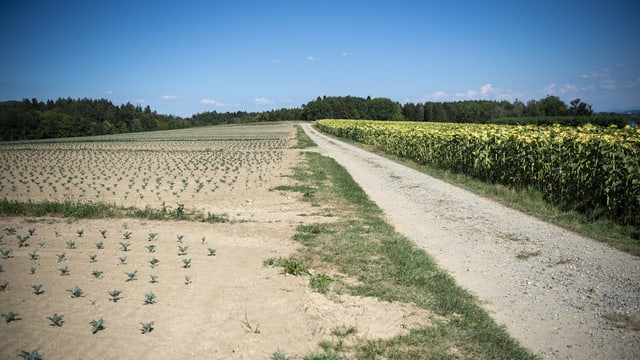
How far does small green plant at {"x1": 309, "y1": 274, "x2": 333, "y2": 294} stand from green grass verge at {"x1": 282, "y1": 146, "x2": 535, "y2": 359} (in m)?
0.18

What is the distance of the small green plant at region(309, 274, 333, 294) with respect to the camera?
5.54 metres

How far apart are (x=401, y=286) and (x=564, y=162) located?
8.74 m

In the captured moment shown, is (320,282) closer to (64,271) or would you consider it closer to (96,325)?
(96,325)

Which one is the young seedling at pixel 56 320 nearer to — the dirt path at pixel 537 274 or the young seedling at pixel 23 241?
the young seedling at pixel 23 241

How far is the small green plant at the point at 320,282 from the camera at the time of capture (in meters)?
5.54

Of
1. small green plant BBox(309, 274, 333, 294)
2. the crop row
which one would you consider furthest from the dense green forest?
small green plant BBox(309, 274, 333, 294)

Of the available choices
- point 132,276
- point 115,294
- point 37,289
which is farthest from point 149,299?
point 37,289

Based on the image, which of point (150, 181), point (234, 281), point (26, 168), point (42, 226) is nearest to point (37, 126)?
point (26, 168)

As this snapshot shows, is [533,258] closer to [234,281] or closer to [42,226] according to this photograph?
[234,281]

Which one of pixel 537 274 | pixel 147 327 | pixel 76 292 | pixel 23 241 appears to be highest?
pixel 23 241

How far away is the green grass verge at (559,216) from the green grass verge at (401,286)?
423cm

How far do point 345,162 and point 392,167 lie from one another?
366 cm

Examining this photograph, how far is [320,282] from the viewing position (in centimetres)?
574

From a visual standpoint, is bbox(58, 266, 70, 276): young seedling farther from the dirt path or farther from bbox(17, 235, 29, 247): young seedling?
the dirt path
